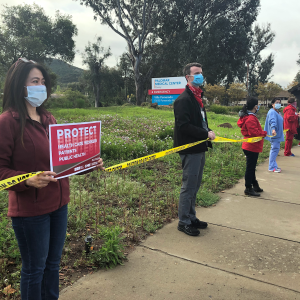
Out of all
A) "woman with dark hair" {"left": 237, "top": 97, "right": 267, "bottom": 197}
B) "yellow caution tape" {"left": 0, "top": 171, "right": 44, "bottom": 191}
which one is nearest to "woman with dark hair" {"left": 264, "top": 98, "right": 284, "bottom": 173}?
"woman with dark hair" {"left": 237, "top": 97, "right": 267, "bottom": 197}

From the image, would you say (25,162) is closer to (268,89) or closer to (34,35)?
(34,35)

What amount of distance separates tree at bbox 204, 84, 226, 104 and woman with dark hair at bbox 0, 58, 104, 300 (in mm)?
46457

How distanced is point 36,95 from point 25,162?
0.48m

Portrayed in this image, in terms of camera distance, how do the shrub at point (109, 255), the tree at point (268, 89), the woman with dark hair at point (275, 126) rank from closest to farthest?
the shrub at point (109, 255) < the woman with dark hair at point (275, 126) < the tree at point (268, 89)

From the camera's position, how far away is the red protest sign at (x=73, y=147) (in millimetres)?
1819

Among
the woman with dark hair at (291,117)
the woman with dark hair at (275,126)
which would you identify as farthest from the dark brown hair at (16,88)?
the woman with dark hair at (291,117)

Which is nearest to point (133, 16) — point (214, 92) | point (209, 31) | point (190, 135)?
point (209, 31)

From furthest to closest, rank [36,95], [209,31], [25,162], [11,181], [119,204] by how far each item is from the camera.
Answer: [209,31]
[119,204]
[36,95]
[25,162]
[11,181]

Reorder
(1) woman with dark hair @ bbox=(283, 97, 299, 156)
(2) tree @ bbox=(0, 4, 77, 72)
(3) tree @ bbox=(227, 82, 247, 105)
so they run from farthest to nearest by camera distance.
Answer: (3) tree @ bbox=(227, 82, 247, 105)
(2) tree @ bbox=(0, 4, 77, 72)
(1) woman with dark hair @ bbox=(283, 97, 299, 156)

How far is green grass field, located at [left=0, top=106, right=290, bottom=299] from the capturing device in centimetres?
280

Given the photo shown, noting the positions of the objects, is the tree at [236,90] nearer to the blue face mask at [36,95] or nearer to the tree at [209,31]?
the tree at [209,31]

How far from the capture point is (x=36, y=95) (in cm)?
189

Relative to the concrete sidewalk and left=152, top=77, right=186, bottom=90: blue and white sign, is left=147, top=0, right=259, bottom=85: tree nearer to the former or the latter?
left=152, top=77, right=186, bottom=90: blue and white sign

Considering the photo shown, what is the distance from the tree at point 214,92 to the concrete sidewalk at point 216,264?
44.4 meters
